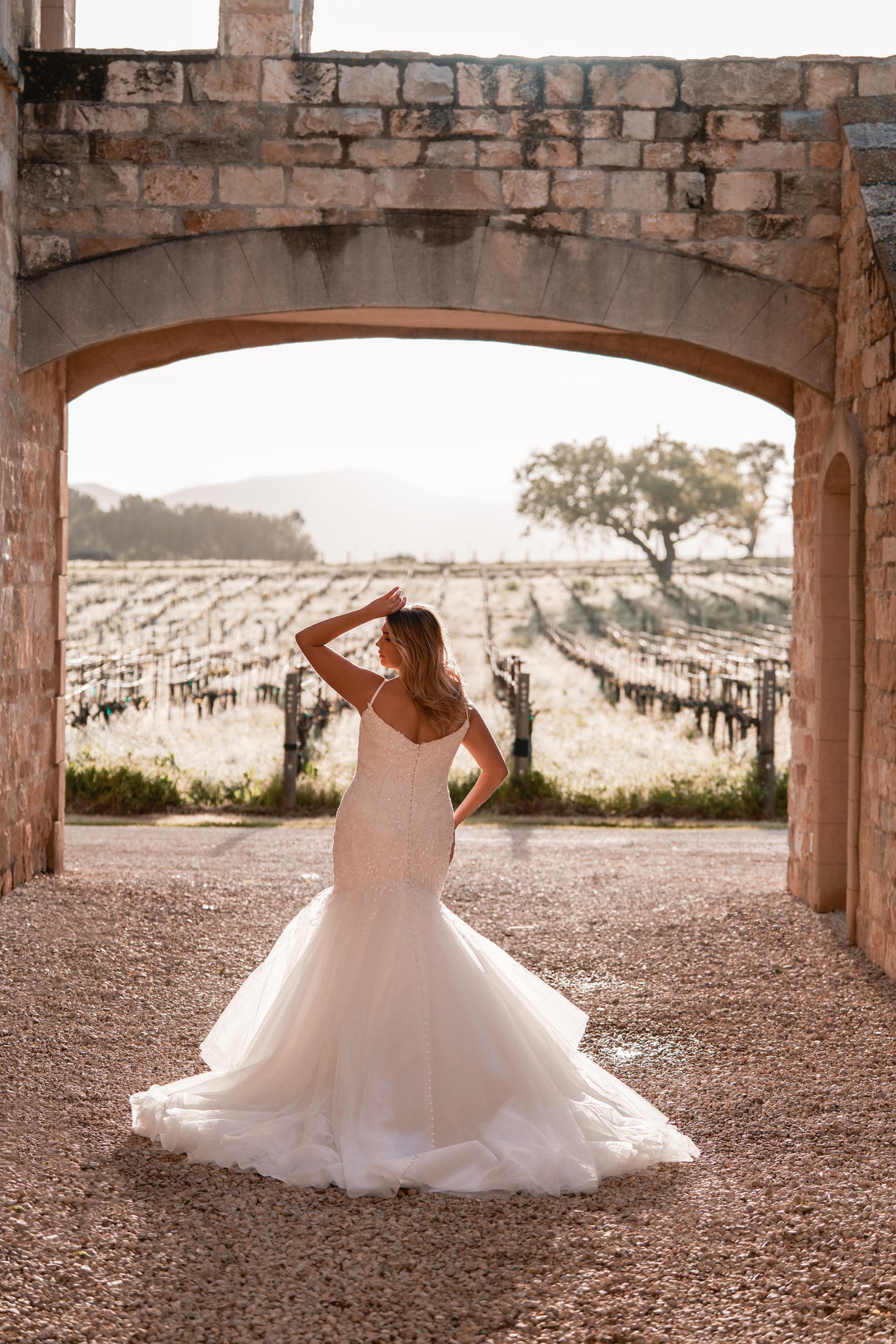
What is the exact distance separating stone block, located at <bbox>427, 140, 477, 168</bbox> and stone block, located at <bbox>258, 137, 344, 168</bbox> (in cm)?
18

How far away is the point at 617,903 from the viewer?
7207 millimetres

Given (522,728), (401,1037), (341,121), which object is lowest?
(401,1037)

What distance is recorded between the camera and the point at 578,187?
21.3 feet

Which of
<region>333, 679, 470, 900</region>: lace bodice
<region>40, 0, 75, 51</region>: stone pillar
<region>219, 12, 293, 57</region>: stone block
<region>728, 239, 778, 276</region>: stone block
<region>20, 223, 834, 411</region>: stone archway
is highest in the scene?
<region>40, 0, 75, 51</region>: stone pillar

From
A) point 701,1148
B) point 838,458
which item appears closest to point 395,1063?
point 701,1148

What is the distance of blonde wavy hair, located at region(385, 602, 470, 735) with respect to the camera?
3.76m

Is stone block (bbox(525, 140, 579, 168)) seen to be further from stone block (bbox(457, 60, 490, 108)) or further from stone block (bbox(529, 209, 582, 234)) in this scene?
stone block (bbox(457, 60, 490, 108))

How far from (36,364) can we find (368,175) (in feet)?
6.60

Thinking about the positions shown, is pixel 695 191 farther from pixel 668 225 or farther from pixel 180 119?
pixel 180 119

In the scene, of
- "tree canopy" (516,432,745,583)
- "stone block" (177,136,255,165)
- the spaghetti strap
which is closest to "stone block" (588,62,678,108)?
"stone block" (177,136,255,165)

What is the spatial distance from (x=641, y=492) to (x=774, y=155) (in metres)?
32.8

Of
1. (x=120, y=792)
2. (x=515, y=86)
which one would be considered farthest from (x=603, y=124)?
(x=120, y=792)

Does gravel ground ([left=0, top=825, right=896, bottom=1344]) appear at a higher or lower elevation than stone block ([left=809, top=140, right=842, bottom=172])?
lower

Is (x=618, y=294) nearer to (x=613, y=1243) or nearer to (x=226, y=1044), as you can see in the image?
(x=226, y=1044)
